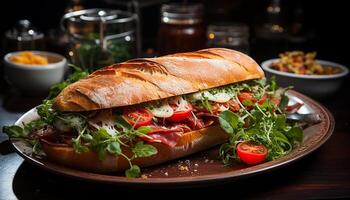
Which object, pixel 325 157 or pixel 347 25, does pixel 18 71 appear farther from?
pixel 347 25

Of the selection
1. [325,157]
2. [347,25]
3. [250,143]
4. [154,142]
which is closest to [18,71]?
[154,142]

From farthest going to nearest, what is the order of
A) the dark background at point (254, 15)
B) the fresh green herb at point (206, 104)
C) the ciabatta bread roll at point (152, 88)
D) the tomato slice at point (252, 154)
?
1. the dark background at point (254, 15)
2. the fresh green herb at point (206, 104)
3. the tomato slice at point (252, 154)
4. the ciabatta bread roll at point (152, 88)

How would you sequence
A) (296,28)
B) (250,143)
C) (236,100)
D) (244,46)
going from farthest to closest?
(296,28)
(244,46)
(236,100)
(250,143)

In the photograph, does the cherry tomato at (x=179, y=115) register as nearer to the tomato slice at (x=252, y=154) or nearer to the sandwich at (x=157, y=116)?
the sandwich at (x=157, y=116)

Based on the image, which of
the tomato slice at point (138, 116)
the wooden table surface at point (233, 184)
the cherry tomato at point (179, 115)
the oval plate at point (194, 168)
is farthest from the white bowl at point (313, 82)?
the tomato slice at point (138, 116)

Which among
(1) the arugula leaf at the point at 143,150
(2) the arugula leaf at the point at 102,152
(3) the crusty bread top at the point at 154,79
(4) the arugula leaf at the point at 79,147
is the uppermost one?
(3) the crusty bread top at the point at 154,79

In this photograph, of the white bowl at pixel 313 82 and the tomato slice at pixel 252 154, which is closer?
the tomato slice at pixel 252 154

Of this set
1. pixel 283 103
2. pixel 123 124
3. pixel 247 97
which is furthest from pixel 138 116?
pixel 283 103
